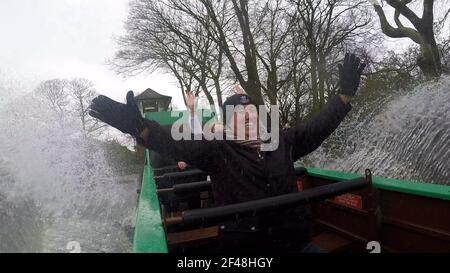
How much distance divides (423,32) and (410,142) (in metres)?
6.84

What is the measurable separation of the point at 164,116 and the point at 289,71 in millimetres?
11455

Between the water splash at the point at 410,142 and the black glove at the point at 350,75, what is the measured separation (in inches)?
105

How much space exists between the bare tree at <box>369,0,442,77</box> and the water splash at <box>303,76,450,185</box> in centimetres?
418

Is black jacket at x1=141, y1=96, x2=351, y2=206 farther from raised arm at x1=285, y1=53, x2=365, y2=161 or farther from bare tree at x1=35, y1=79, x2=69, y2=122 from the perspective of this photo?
bare tree at x1=35, y1=79, x2=69, y2=122

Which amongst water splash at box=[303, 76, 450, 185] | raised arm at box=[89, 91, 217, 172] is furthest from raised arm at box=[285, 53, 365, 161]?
water splash at box=[303, 76, 450, 185]

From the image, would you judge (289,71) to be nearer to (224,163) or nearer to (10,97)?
(10,97)

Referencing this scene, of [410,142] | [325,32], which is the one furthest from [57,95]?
[410,142]

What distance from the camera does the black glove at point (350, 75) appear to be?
2719mm

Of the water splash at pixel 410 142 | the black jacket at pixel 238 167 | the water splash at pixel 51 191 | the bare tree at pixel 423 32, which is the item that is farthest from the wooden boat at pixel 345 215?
the bare tree at pixel 423 32

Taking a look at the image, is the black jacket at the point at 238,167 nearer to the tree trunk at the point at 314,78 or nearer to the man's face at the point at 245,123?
the man's face at the point at 245,123

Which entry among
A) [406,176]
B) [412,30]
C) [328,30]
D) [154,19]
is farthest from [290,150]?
[154,19]

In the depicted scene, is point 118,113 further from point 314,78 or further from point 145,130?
point 314,78

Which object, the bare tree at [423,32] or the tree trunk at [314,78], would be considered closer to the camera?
the bare tree at [423,32]

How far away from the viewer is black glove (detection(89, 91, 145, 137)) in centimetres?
203
